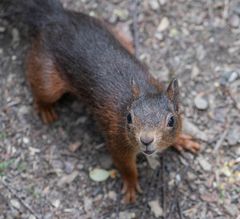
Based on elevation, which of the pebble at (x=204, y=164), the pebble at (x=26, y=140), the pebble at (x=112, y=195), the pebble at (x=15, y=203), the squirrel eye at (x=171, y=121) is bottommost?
the pebble at (x=15, y=203)

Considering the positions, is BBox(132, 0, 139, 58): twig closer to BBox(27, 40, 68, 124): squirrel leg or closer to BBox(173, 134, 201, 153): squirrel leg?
BBox(27, 40, 68, 124): squirrel leg

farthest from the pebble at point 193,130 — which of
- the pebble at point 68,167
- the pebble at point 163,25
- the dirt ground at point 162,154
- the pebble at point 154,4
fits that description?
the pebble at point 154,4

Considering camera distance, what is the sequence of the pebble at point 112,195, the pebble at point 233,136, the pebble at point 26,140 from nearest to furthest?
the pebble at point 112,195
the pebble at point 233,136
the pebble at point 26,140

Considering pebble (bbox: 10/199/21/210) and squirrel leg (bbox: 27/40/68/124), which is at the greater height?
squirrel leg (bbox: 27/40/68/124)

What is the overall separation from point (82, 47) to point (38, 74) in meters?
0.60

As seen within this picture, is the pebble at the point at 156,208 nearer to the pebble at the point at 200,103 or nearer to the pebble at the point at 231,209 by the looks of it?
the pebble at the point at 231,209

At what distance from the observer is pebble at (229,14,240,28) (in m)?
6.36

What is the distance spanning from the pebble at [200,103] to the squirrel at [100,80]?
1.29ft

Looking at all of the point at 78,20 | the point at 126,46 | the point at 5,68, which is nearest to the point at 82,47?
the point at 78,20

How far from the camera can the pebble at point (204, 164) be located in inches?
227

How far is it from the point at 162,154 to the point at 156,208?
22.0 inches

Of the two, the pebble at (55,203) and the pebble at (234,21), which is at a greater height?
the pebble at (234,21)

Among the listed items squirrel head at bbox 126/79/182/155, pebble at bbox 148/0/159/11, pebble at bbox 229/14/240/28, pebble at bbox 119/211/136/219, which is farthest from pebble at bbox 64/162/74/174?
pebble at bbox 229/14/240/28

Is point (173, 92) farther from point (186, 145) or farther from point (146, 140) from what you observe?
point (186, 145)
